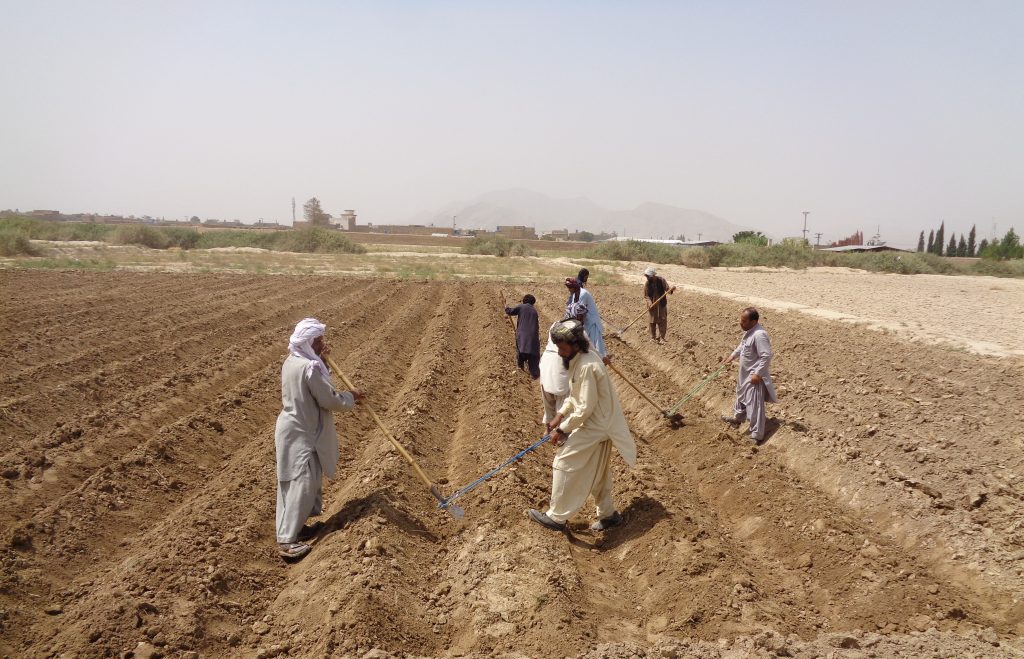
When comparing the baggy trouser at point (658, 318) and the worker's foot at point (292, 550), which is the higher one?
the baggy trouser at point (658, 318)

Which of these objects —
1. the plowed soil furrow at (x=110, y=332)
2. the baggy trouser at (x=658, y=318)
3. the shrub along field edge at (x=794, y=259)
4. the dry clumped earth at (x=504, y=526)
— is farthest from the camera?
the shrub along field edge at (x=794, y=259)

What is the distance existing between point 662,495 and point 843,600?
175 centimetres

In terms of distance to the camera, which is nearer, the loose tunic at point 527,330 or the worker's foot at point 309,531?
the worker's foot at point 309,531

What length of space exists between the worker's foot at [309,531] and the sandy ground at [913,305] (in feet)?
38.2

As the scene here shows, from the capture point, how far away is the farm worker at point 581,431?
522cm

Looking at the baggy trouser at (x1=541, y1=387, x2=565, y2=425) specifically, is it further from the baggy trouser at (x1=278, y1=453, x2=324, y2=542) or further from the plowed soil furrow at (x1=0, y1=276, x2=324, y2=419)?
the plowed soil furrow at (x1=0, y1=276, x2=324, y2=419)

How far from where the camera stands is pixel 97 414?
8258 millimetres

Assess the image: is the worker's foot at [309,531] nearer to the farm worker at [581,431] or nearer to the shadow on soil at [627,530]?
the farm worker at [581,431]

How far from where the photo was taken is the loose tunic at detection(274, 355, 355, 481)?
5.14m

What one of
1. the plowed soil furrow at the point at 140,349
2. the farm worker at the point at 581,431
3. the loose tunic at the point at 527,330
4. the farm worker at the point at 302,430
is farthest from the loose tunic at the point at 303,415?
the plowed soil furrow at the point at 140,349

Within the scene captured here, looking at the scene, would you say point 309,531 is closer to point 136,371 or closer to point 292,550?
point 292,550

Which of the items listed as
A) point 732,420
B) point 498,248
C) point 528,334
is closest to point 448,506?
point 528,334

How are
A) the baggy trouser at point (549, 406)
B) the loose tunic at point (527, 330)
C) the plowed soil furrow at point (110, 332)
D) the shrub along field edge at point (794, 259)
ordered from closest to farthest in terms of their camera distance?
the baggy trouser at point (549, 406) → the loose tunic at point (527, 330) → the plowed soil furrow at point (110, 332) → the shrub along field edge at point (794, 259)

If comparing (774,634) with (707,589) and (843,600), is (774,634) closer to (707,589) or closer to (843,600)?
(707,589)
